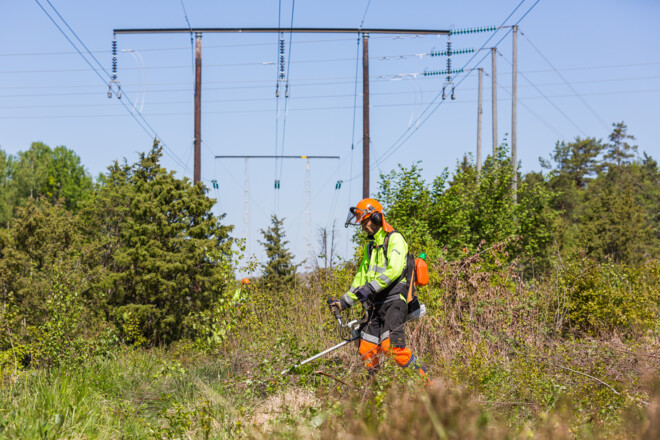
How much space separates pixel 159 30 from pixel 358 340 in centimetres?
1417

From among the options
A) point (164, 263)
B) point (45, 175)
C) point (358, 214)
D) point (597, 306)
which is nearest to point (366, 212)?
point (358, 214)

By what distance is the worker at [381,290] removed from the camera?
579 cm

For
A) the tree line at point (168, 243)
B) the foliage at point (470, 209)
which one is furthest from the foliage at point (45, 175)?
the foliage at point (470, 209)

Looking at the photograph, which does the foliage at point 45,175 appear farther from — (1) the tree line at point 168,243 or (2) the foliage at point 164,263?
(2) the foliage at point 164,263

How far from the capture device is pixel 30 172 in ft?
229

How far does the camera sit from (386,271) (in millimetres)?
5906

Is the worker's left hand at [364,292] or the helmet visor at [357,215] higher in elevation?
the helmet visor at [357,215]

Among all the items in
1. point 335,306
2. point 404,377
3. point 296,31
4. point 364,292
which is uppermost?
point 296,31

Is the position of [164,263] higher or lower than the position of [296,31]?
lower

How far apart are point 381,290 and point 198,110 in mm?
13788

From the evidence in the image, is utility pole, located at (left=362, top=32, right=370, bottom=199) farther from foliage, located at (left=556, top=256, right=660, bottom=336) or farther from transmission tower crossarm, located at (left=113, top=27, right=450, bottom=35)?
foliage, located at (left=556, top=256, right=660, bottom=336)

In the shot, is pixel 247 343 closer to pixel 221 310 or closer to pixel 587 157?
pixel 221 310

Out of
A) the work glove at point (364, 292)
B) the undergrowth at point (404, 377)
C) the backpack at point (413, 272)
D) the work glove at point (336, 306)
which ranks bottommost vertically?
the undergrowth at point (404, 377)

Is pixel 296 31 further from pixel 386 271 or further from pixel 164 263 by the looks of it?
pixel 386 271
